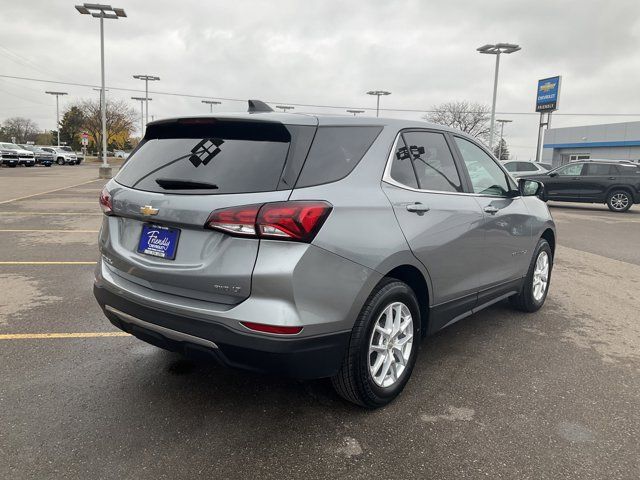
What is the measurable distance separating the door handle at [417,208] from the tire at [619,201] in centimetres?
1661

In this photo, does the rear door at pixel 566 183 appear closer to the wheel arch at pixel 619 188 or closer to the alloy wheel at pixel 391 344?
the wheel arch at pixel 619 188

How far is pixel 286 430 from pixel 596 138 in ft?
178

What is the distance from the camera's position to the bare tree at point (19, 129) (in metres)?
98.1

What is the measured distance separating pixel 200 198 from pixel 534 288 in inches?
145

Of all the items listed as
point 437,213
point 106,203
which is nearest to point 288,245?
point 437,213

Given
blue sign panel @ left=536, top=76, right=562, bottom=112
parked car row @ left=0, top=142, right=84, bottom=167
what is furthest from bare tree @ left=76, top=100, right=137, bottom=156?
blue sign panel @ left=536, top=76, right=562, bottom=112

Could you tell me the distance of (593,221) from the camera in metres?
13.9

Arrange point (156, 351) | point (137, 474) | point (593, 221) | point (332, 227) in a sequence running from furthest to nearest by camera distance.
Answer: point (593, 221)
point (156, 351)
point (332, 227)
point (137, 474)

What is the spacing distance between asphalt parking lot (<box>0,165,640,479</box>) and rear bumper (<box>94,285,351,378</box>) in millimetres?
453

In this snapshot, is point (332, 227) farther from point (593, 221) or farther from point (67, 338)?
point (593, 221)

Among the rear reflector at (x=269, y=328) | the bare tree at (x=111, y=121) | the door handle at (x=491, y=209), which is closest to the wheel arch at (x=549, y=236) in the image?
the door handle at (x=491, y=209)

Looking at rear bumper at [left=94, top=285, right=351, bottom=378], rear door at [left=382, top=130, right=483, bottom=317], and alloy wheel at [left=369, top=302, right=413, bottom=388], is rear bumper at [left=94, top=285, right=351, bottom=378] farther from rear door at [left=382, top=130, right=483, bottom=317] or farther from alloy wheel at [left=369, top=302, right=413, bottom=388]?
rear door at [left=382, top=130, right=483, bottom=317]

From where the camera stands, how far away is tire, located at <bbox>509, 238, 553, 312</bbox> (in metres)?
4.78

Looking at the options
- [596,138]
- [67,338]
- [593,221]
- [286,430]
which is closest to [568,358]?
[286,430]
